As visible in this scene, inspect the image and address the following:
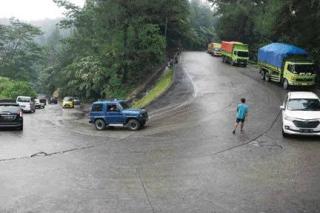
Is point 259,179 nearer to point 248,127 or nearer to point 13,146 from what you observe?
point 248,127

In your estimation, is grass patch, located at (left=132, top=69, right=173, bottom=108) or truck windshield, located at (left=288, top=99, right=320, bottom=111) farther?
grass patch, located at (left=132, top=69, right=173, bottom=108)

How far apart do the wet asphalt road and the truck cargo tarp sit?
35.2 feet

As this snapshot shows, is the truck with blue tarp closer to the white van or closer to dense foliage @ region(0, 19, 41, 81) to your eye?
the white van

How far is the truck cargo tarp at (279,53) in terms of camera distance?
135 ft

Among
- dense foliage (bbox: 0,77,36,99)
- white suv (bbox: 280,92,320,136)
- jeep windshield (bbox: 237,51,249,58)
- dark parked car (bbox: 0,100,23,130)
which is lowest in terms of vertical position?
dense foliage (bbox: 0,77,36,99)

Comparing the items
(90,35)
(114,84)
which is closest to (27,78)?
(90,35)

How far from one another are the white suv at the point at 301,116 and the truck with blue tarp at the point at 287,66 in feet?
49.3

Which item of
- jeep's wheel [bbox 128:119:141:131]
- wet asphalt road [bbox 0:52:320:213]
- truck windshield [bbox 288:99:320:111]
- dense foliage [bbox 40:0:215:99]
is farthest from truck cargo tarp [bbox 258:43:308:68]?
jeep's wheel [bbox 128:119:141:131]

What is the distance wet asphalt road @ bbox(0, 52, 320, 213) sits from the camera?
13.5 m

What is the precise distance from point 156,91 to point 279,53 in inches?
431

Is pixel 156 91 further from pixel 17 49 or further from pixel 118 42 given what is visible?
pixel 17 49

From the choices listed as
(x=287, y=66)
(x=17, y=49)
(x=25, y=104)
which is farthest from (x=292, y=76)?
(x=17, y=49)

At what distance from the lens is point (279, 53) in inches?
1639

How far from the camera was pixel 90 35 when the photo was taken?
2542 inches
